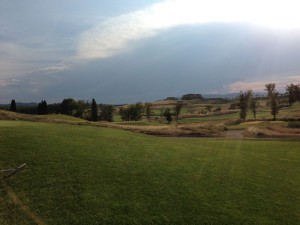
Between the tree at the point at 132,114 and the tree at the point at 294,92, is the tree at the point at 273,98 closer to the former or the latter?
A: the tree at the point at 294,92

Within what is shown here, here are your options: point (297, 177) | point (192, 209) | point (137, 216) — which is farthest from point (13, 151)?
point (297, 177)

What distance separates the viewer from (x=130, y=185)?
1473cm

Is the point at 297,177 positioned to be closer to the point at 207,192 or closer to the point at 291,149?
the point at 207,192

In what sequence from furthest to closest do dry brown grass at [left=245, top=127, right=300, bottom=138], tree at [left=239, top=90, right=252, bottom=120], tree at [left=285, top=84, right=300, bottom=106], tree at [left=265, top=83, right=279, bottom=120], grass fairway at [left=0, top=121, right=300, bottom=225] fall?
tree at [left=285, top=84, right=300, bottom=106]
tree at [left=239, top=90, right=252, bottom=120]
tree at [left=265, top=83, right=279, bottom=120]
dry brown grass at [left=245, top=127, right=300, bottom=138]
grass fairway at [left=0, top=121, right=300, bottom=225]

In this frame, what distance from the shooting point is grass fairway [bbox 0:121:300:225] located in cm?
1236

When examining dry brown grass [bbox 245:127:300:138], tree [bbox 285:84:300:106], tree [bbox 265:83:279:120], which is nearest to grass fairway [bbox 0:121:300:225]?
dry brown grass [bbox 245:127:300:138]

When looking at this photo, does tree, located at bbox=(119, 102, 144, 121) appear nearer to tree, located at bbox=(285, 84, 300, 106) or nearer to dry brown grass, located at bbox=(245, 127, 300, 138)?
tree, located at bbox=(285, 84, 300, 106)

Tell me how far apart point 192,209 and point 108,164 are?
5466mm

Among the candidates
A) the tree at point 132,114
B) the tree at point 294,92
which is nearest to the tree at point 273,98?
the tree at point 294,92

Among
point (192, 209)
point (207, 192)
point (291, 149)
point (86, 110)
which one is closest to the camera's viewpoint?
point (192, 209)

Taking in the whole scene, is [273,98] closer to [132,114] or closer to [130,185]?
[132,114]


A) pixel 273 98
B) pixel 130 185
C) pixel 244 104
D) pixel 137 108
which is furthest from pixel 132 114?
pixel 130 185

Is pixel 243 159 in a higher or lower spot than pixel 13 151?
lower

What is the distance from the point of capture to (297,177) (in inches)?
774
